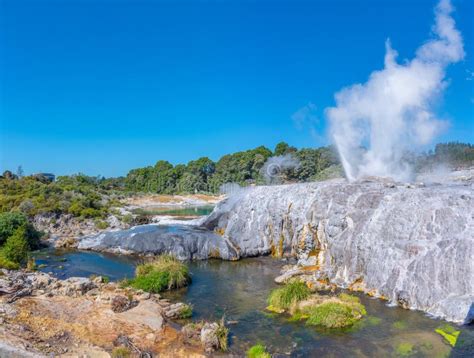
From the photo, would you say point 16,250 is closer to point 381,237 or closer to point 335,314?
point 335,314

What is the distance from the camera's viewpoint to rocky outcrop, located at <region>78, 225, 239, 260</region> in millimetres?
33062

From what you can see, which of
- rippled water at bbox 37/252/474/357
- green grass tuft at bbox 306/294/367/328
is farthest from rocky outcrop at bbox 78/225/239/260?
green grass tuft at bbox 306/294/367/328

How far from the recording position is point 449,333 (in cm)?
1658

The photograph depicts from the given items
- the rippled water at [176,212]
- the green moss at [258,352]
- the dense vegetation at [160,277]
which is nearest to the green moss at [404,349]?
the green moss at [258,352]

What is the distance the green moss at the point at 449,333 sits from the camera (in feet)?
52.3

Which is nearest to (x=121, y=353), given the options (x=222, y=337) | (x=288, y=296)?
(x=222, y=337)

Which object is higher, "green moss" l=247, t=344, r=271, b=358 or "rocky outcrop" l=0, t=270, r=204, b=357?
"rocky outcrop" l=0, t=270, r=204, b=357

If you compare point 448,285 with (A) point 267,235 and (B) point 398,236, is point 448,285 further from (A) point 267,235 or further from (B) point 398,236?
(A) point 267,235

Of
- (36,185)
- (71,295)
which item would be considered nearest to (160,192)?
(36,185)

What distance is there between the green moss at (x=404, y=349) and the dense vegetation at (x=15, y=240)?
24.5 m

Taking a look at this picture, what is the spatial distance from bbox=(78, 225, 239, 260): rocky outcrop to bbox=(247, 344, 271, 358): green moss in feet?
57.2

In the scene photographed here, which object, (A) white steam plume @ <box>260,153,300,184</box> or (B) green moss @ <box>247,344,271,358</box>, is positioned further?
(A) white steam plume @ <box>260,153,300,184</box>

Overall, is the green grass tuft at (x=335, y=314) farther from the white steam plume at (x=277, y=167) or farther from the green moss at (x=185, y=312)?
the white steam plume at (x=277, y=167)

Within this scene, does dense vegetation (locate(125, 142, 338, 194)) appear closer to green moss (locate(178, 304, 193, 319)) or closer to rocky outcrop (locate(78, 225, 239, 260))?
rocky outcrop (locate(78, 225, 239, 260))
